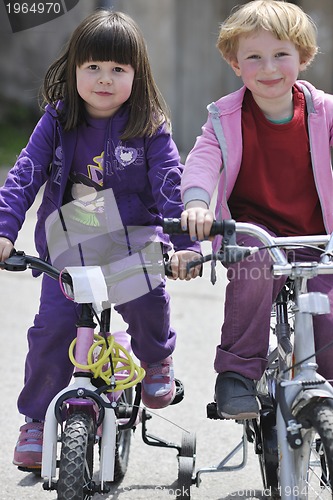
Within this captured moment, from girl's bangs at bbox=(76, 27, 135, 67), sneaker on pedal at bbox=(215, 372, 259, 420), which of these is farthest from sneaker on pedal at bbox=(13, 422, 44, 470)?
girl's bangs at bbox=(76, 27, 135, 67)

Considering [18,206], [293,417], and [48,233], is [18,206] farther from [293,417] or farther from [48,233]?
[293,417]

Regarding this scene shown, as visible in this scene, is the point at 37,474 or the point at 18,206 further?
the point at 37,474

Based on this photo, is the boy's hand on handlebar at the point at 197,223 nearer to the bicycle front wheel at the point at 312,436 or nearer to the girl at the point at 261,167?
the girl at the point at 261,167

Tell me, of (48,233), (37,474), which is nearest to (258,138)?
(48,233)

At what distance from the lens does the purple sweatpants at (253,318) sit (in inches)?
129

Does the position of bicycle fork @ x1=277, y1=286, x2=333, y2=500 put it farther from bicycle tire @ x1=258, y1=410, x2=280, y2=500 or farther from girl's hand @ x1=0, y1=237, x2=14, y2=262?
girl's hand @ x1=0, y1=237, x2=14, y2=262

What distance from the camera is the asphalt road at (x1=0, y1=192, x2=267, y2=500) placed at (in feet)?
13.2

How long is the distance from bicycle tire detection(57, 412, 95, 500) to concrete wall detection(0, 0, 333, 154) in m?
10.9

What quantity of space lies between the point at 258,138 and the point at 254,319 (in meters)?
0.66

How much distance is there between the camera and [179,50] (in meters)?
14.2

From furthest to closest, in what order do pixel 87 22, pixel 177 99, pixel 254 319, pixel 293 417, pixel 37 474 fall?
pixel 177 99 < pixel 37 474 < pixel 87 22 < pixel 254 319 < pixel 293 417

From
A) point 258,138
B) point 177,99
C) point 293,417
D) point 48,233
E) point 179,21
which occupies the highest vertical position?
point 179,21

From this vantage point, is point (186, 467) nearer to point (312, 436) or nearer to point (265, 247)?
point (312, 436)

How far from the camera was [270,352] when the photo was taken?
363 centimetres
